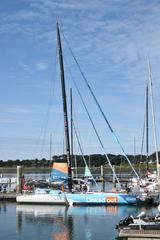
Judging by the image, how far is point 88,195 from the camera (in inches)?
1870

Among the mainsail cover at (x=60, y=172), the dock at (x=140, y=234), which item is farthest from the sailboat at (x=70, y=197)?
the dock at (x=140, y=234)

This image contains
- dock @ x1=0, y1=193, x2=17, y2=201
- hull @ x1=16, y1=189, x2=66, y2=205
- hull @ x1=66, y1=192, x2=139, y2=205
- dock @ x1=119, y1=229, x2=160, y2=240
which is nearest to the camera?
dock @ x1=119, y1=229, x2=160, y2=240

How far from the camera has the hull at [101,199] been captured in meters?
46.6

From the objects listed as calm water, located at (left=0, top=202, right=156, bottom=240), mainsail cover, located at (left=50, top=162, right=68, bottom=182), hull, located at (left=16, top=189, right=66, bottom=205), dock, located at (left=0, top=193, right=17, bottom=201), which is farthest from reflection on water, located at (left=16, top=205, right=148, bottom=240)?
dock, located at (left=0, top=193, right=17, bottom=201)

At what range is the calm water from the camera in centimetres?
3344

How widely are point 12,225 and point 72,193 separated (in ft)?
35.0

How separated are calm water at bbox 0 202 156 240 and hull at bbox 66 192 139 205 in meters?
0.84

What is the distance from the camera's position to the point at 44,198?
1918 inches

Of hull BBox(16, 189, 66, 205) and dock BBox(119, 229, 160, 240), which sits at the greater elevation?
hull BBox(16, 189, 66, 205)

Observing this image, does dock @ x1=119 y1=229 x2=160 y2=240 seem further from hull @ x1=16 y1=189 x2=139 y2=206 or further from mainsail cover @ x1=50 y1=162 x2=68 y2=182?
mainsail cover @ x1=50 y1=162 x2=68 y2=182

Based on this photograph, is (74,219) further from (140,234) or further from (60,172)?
(140,234)

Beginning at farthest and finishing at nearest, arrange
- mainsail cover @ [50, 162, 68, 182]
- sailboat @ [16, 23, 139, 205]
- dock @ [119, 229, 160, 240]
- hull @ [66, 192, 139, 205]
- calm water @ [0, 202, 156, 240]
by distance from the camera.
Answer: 1. mainsail cover @ [50, 162, 68, 182]
2. sailboat @ [16, 23, 139, 205]
3. hull @ [66, 192, 139, 205]
4. calm water @ [0, 202, 156, 240]
5. dock @ [119, 229, 160, 240]

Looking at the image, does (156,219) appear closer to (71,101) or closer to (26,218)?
(26,218)

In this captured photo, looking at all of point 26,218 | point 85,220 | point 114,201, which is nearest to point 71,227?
point 85,220
